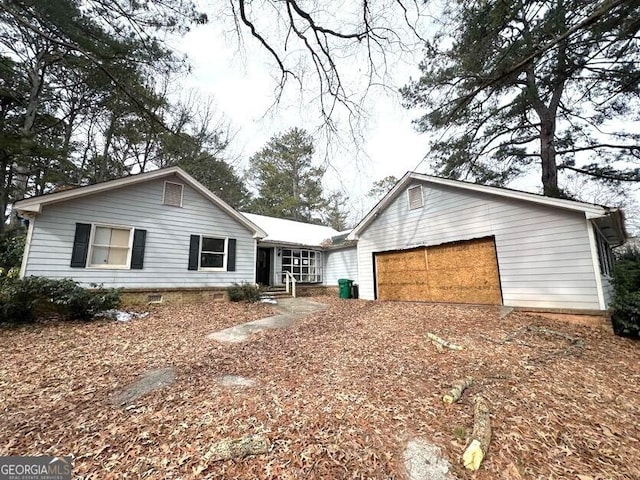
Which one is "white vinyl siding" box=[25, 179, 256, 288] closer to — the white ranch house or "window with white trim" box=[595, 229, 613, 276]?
the white ranch house

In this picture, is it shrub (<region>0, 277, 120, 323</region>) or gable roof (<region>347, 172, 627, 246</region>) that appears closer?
shrub (<region>0, 277, 120, 323</region>)

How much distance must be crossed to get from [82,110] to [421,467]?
66.2 feet

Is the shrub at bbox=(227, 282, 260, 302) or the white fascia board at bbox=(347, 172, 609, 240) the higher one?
the white fascia board at bbox=(347, 172, 609, 240)

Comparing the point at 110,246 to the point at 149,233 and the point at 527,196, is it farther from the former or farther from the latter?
the point at 527,196

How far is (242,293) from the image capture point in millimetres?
10758

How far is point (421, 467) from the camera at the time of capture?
7.09 ft

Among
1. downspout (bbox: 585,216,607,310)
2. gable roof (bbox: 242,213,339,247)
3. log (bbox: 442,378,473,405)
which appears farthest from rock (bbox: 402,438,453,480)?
gable roof (bbox: 242,213,339,247)

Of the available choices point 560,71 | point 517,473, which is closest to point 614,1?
point 517,473

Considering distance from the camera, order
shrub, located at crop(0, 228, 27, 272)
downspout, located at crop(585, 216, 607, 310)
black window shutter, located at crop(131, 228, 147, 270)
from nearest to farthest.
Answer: downspout, located at crop(585, 216, 607, 310) < black window shutter, located at crop(131, 228, 147, 270) < shrub, located at crop(0, 228, 27, 272)

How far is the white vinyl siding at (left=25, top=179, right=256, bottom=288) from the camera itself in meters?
7.93

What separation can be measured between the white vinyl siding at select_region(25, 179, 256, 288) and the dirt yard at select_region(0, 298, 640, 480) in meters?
2.92

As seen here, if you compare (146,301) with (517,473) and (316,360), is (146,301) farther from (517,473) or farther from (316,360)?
(517,473)

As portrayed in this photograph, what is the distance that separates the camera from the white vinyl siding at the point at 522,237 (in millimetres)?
6781

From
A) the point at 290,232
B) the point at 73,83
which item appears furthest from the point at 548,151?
the point at 73,83
